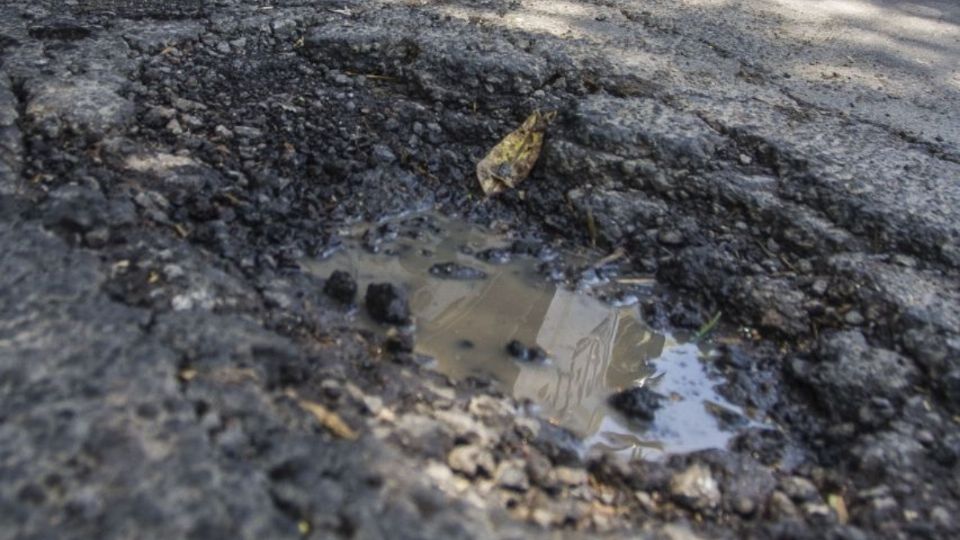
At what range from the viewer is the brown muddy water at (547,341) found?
184 cm

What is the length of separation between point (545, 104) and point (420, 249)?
26.9 inches

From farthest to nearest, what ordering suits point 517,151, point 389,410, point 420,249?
point 517,151, point 420,249, point 389,410

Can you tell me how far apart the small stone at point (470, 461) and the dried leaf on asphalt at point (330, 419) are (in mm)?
173

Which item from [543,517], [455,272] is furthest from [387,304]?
[543,517]

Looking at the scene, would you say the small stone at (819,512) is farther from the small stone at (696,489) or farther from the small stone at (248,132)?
the small stone at (248,132)

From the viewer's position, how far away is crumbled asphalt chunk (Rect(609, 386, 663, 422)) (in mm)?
1851

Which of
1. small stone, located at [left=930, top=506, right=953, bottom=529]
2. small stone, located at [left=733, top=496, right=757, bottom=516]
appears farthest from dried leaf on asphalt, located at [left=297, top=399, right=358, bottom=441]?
small stone, located at [left=930, top=506, right=953, bottom=529]

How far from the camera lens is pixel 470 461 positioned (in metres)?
1.53

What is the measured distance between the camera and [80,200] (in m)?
1.93

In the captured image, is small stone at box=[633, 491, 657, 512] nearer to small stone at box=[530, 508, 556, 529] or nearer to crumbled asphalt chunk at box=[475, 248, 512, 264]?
small stone at box=[530, 508, 556, 529]

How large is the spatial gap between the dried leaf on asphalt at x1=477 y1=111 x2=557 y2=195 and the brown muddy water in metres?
0.18

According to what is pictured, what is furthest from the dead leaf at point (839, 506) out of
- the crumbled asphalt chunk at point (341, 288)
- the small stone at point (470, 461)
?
the crumbled asphalt chunk at point (341, 288)

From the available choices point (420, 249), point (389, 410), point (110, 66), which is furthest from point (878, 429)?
point (110, 66)

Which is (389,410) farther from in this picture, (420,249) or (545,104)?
(545,104)
